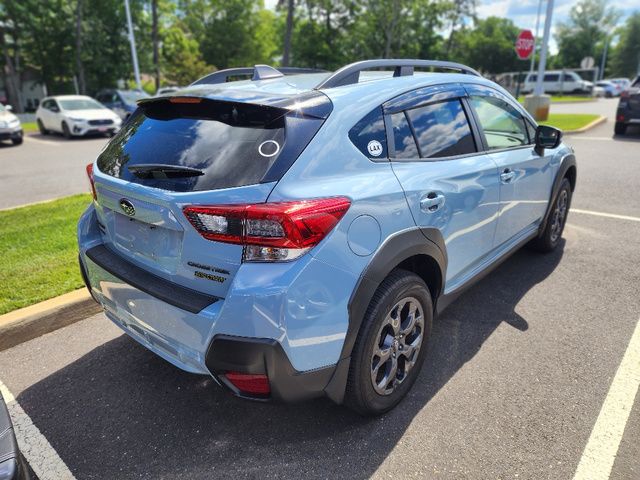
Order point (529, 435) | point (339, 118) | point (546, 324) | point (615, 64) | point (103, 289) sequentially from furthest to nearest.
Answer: point (615, 64)
point (546, 324)
point (103, 289)
point (529, 435)
point (339, 118)

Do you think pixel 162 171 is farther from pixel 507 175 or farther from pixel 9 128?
pixel 9 128

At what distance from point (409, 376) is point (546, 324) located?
56.5 inches

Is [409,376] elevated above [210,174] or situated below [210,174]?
below

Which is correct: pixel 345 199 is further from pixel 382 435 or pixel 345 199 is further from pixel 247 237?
pixel 382 435

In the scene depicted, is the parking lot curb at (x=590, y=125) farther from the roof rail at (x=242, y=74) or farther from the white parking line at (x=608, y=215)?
the roof rail at (x=242, y=74)

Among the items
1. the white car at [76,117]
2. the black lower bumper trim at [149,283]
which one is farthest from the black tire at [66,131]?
the black lower bumper trim at [149,283]

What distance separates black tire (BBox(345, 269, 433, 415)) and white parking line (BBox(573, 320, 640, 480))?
912 mm

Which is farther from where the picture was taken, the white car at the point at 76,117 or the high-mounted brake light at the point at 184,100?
the white car at the point at 76,117

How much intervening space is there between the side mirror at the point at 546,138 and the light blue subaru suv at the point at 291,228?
4.04 feet

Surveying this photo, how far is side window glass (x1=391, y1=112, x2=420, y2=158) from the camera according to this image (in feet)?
8.08

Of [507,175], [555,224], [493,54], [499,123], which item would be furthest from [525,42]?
[493,54]

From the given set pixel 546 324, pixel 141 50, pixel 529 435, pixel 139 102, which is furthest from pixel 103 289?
pixel 141 50

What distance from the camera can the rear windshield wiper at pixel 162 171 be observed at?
6.81 ft

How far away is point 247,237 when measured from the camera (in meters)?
1.89
